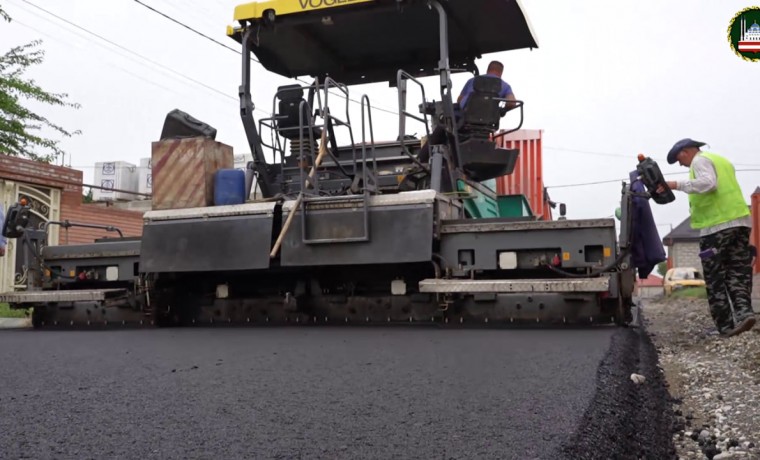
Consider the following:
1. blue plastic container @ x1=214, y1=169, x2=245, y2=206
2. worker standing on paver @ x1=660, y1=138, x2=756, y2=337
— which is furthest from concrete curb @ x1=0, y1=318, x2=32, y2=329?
worker standing on paver @ x1=660, y1=138, x2=756, y2=337

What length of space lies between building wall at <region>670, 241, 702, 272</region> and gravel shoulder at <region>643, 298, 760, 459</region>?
40798 millimetres

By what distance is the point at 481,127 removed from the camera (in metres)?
5.76

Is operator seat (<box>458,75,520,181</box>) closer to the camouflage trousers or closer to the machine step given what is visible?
the machine step

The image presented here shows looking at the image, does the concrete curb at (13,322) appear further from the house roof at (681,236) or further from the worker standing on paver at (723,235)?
the house roof at (681,236)

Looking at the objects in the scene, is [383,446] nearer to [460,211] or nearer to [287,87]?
[460,211]

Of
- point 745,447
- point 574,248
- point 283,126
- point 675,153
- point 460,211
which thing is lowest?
point 745,447

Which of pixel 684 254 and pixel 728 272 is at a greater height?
pixel 684 254

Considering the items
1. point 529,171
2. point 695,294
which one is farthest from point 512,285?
point 695,294

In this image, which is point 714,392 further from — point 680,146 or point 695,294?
point 695,294

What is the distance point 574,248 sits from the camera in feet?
15.6

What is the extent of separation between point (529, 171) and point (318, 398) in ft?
16.9

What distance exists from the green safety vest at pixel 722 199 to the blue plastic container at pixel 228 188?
11.0 feet

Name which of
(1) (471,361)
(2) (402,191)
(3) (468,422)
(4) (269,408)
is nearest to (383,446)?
(3) (468,422)

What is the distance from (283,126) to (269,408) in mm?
3896
